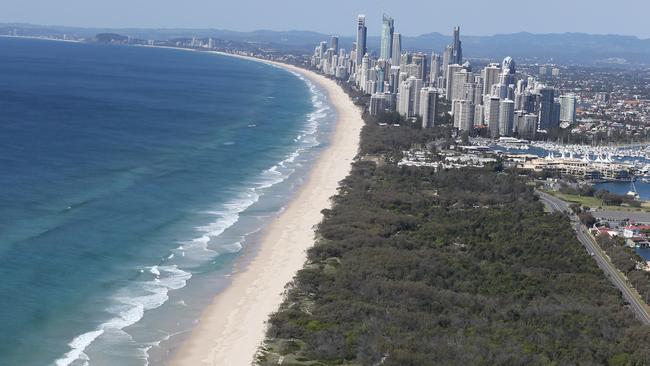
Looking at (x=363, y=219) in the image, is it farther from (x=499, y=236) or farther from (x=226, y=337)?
(x=226, y=337)

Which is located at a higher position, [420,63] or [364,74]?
[420,63]

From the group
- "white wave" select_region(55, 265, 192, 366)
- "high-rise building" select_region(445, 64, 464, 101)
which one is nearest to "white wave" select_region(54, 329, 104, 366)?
"white wave" select_region(55, 265, 192, 366)

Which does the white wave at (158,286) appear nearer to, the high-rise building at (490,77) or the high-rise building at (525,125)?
the high-rise building at (525,125)

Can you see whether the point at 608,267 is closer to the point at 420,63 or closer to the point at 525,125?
the point at 525,125

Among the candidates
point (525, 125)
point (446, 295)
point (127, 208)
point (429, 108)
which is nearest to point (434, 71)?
point (429, 108)

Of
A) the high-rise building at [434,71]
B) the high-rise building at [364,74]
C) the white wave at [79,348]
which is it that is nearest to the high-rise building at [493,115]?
the high-rise building at [364,74]

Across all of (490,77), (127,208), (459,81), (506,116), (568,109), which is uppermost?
(490,77)

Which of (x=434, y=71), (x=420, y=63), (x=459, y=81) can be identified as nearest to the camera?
(x=459, y=81)
